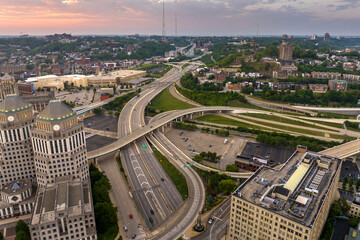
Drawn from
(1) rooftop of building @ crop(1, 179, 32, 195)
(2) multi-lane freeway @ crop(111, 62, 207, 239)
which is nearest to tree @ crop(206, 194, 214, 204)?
(2) multi-lane freeway @ crop(111, 62, 207, 239)

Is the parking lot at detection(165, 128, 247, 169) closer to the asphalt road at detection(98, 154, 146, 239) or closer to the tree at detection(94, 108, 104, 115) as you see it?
the asphalt road at detection(98, 154, 146, 239)

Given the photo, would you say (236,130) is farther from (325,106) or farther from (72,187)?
(72,187)

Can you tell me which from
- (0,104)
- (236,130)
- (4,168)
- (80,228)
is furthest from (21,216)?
(236,130)

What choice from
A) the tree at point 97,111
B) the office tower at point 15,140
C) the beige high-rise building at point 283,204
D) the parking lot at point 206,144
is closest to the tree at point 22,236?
the office tower at point 15,140

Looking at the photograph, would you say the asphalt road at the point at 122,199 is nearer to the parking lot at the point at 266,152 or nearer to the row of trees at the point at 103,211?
the row of trees at the point at 103,211

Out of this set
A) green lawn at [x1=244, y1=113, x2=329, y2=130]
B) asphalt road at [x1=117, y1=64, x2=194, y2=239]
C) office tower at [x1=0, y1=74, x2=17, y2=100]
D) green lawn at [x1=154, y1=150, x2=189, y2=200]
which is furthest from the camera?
office tower at [x1=0, y1=74, x2=17, y2=100]
